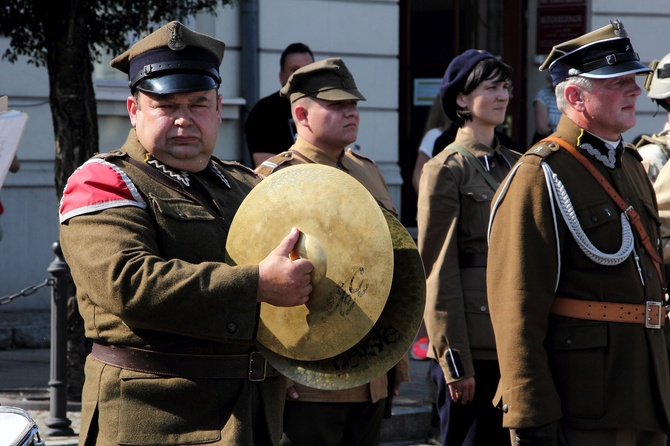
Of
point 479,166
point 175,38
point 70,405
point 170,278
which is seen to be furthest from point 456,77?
point 70,405

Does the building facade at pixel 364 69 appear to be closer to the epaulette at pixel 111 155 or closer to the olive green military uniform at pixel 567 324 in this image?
the olive green military uniform at pixel 567 324

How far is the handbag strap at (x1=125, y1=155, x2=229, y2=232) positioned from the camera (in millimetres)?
3521

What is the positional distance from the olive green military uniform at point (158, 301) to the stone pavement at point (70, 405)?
3.41m

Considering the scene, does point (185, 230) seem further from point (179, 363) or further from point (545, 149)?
point (545, 149)

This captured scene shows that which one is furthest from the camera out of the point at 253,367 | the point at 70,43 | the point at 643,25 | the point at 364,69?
the point at 643,25

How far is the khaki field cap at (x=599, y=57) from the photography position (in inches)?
171

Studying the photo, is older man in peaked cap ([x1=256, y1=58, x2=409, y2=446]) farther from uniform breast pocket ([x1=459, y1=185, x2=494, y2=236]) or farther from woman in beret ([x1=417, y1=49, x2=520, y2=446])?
uniform breast pocket ([x1=459, y1=185, x2=494, y2=236])

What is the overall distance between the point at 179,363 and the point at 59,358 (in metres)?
3.76

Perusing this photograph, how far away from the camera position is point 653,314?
13.9ft

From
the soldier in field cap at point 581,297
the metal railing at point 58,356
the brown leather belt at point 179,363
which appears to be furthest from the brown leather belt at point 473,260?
the metal railing at point 58,356

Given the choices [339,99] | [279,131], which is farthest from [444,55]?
[339,99]

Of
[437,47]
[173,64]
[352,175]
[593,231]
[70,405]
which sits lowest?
[70,405]

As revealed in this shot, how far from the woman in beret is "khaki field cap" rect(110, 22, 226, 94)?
205cm

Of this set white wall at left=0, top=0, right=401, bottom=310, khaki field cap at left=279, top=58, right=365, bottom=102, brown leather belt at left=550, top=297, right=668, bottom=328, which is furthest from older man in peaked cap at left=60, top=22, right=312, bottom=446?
white wall at left=0, top=0, right=401, bottom=310
